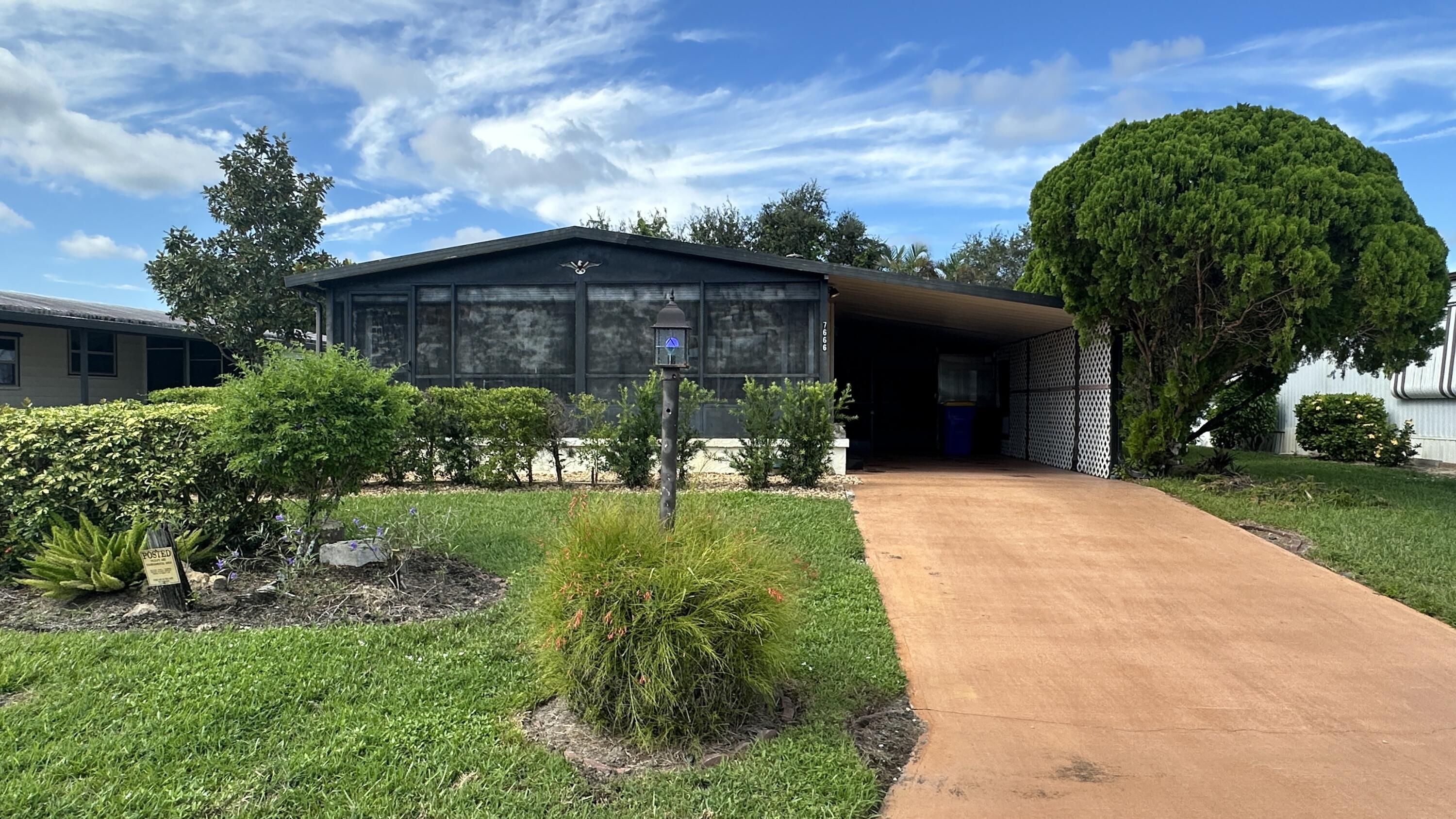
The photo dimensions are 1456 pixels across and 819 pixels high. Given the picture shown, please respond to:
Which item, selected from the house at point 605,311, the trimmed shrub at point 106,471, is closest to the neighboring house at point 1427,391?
the house at point 605,311

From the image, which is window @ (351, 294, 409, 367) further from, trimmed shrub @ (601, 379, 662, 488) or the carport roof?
trimmed shrub @ (601, 379, 662, 488)

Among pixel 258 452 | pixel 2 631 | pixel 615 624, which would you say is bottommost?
pixel 2 631

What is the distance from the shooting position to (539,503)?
8.20 m

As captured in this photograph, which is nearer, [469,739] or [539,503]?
[469,739]

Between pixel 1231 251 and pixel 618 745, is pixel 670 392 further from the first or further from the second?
pixel 1231 251

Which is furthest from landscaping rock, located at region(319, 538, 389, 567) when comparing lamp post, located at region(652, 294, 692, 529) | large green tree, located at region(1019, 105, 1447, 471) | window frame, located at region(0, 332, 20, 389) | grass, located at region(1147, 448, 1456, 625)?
window frame, located at region(0, 332, 20, 389)

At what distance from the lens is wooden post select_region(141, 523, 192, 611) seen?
478 centimetres

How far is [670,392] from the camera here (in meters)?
4.35

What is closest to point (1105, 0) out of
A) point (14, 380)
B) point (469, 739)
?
point (469, 739)

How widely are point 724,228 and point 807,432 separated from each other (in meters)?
19.9

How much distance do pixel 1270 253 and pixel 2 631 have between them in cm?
1083

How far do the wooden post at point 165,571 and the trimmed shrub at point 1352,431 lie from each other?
54.6 ft

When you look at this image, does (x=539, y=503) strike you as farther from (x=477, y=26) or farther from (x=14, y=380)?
(x=14, y=380)

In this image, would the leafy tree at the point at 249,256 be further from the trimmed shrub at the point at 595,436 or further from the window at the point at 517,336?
the trimmed shrub at the point at 595,436
